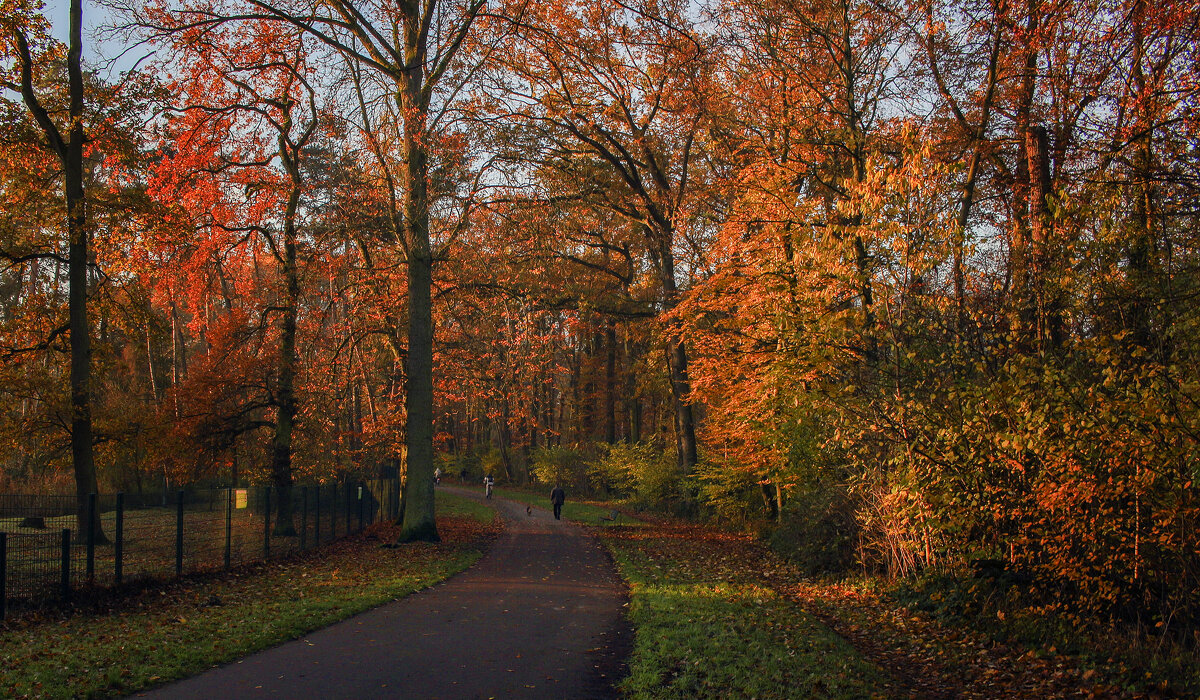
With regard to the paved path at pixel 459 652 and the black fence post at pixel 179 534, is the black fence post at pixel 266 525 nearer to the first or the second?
the black fence post at pixel 179 534

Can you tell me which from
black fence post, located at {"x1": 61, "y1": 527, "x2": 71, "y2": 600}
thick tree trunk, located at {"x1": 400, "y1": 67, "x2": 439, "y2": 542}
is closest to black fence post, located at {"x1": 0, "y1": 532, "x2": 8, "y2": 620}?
black fence post, located at {"x1": 61, "y1": 527, "x2": 71, "y2": 600}

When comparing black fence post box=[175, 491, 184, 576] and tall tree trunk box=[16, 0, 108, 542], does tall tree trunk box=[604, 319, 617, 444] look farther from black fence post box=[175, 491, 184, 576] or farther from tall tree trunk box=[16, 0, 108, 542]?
black fence post box=[175, 491, 184, 576]

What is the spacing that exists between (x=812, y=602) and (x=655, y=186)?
1701 cm

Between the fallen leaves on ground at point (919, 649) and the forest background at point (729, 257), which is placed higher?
the forest background at point (729, 257)

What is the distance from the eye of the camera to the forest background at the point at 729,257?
817 cm

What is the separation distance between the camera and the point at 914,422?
382 inches

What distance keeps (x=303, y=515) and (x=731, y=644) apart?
511 inches

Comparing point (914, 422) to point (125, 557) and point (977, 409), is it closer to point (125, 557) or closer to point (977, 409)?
point (977, 409)

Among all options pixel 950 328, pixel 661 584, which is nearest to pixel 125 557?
pixel 661 584

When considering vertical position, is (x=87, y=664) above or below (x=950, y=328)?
below

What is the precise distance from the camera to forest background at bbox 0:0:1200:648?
322 inches

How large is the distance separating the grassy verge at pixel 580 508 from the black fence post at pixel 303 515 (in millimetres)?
10692

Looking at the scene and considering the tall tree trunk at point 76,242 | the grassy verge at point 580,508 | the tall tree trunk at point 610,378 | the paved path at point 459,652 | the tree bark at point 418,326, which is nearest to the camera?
the paved path at point 459,652

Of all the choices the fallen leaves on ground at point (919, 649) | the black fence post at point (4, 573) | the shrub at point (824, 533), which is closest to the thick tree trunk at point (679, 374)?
the shrub at point (824, 533)
